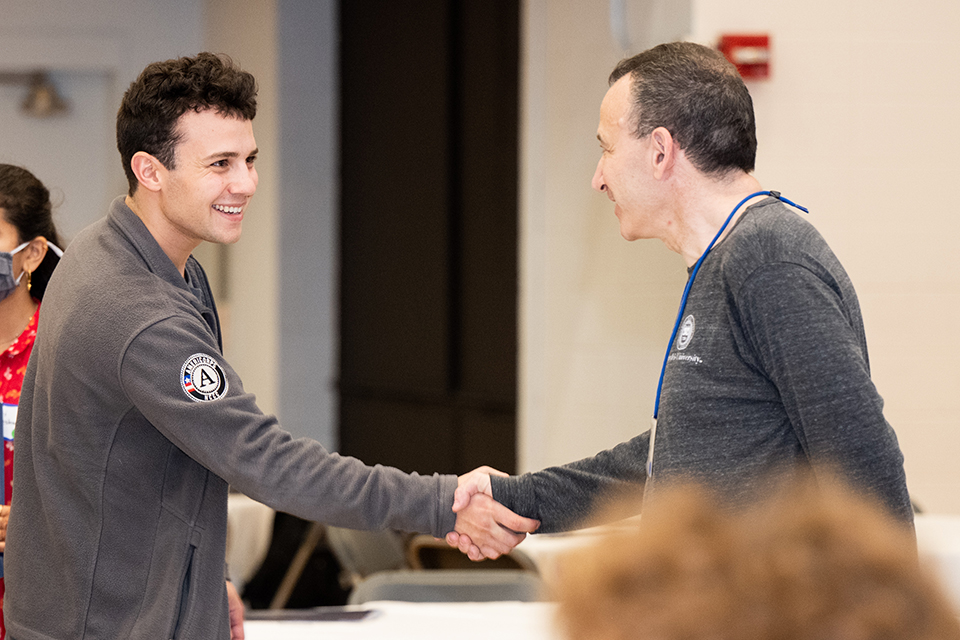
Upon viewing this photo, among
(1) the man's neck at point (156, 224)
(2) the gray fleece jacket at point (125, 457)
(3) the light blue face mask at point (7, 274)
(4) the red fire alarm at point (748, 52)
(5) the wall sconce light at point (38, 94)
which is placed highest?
(5) the wall sconce light at point (38, 94)

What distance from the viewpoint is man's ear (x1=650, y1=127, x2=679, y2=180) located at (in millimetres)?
1624

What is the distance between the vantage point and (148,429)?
61.3 inches

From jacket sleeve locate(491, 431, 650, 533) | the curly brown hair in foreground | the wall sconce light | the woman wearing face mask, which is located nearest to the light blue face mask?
the woman wearing face mask

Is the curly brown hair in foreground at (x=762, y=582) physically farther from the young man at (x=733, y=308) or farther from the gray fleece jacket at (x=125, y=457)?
the gray fleece jacket at (x=125, y=457)

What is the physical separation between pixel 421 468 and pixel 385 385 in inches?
23.8

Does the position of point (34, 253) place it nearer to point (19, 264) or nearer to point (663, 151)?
point (19, 264)

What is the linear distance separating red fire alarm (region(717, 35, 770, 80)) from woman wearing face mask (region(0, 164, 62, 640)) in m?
2.02

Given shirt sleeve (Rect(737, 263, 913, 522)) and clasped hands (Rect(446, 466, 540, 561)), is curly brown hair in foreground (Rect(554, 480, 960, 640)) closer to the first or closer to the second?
shirt sleeve (Rect(737, 263, 913, 522))

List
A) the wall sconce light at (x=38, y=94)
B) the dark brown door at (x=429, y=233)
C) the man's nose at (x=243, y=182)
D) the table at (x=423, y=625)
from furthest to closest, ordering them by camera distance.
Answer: the wall sconce light at (x=38, y=94), the dark brown door at (x=429, y=233), the table at (x=423, y=625), the man's nose at (x=243, y=182)

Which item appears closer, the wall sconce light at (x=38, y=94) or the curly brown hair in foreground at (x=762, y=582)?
the curly brown hair in foreground at (x=762, y=582)

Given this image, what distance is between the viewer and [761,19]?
10.4 feet

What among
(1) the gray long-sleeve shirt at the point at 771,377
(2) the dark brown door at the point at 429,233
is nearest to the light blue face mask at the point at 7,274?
(1) the gray long-sleeve shirt at the point at 771,377

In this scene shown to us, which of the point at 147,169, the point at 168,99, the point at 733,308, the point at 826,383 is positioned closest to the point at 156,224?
the point at 147,169

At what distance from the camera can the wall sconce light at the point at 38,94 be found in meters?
6.59
